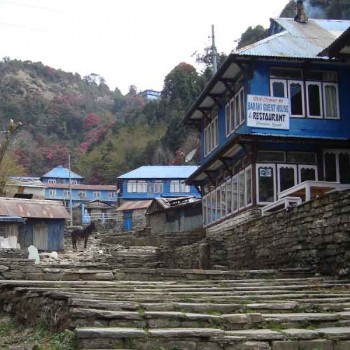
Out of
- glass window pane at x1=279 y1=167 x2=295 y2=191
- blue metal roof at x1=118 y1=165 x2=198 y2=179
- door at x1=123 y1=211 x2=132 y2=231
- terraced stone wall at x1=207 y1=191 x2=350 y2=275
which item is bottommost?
terraced stone wall at x1=207 y1=191 x2=350 y2=275

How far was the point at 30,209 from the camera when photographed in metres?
37.5

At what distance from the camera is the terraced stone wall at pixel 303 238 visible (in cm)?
1062

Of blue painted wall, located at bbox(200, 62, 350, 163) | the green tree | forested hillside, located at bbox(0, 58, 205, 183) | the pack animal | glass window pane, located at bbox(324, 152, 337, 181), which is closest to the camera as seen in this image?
glass window pane, located at bbox(324, 152, 337, 181)

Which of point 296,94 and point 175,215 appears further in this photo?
point 175,215

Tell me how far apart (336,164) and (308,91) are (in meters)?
2.87

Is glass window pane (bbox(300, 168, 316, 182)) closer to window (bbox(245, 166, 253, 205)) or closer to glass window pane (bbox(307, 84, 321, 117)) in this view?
window (bbox(245, 166, 253, 205))

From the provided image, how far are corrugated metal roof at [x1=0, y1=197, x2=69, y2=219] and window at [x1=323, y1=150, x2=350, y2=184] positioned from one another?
71.1 ft

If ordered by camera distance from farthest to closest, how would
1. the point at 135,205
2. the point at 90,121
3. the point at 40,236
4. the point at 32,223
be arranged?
the point at 90,121
the point at 135,205
the point at 40,236
the point at 32,223

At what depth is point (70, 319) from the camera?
5.85 m

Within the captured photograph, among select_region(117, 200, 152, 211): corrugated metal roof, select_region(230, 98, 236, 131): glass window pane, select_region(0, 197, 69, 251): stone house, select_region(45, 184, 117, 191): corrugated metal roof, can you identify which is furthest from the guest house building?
select_region(45, 184, 117, 191): corrugated metal roof

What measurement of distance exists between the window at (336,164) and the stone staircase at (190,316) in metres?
12.6

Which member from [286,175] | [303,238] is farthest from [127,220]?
[303,238]

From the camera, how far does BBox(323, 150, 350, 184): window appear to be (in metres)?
20.3

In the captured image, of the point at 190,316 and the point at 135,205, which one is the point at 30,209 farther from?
the point at 190,316
